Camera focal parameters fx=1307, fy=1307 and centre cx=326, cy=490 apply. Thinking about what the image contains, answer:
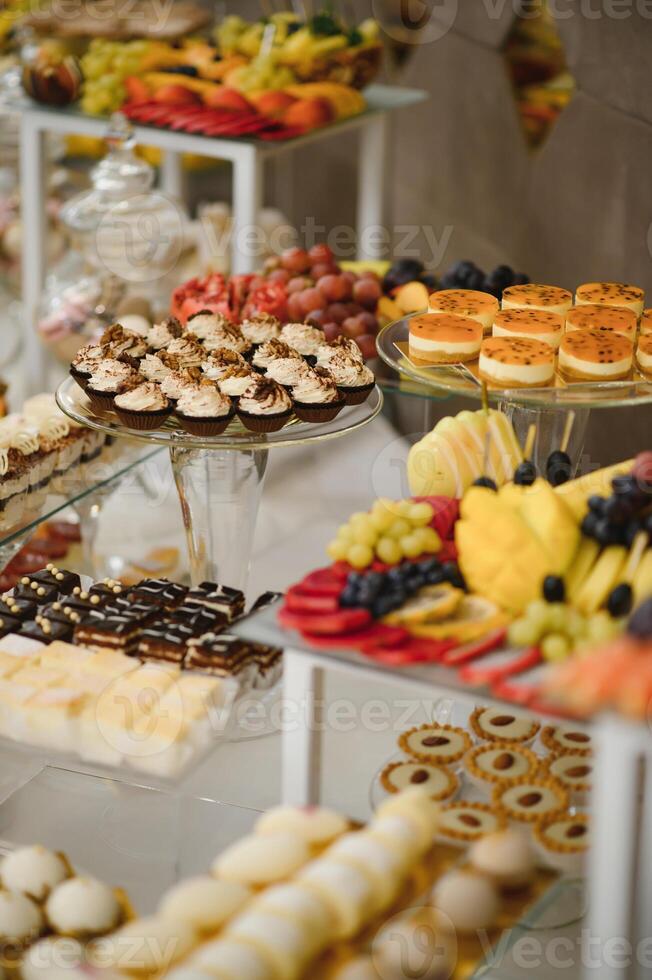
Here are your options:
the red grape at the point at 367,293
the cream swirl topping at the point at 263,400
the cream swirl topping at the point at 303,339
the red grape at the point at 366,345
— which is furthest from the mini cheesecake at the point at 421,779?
the red grape at the point at 367,293

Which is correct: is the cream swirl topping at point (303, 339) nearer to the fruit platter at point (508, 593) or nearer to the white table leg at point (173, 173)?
the fruit platter at point (508, 593)

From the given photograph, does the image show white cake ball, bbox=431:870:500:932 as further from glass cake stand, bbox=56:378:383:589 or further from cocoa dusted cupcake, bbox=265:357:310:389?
cocoa dusted cupcake, bbox=265:357:310:389

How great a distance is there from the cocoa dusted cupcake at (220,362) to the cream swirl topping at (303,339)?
0.13 metres

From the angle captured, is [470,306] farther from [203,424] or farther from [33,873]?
[33,873]

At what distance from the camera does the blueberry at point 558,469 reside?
210 centimetres

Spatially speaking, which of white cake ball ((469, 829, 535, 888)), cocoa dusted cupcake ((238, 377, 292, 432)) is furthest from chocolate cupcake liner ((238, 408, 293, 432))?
white cake ball ((469, 829, 535, 888))

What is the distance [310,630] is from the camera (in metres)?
1.55

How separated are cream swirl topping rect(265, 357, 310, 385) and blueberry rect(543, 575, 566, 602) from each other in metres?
0.80

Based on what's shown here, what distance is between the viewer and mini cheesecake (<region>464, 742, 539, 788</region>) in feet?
6.14

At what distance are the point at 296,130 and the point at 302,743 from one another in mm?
2360

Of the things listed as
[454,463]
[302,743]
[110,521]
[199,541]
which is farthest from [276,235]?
[302,743]

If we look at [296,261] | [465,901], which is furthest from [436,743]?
[296,261]

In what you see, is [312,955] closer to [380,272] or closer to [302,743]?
[302,743]

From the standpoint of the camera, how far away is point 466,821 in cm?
169
